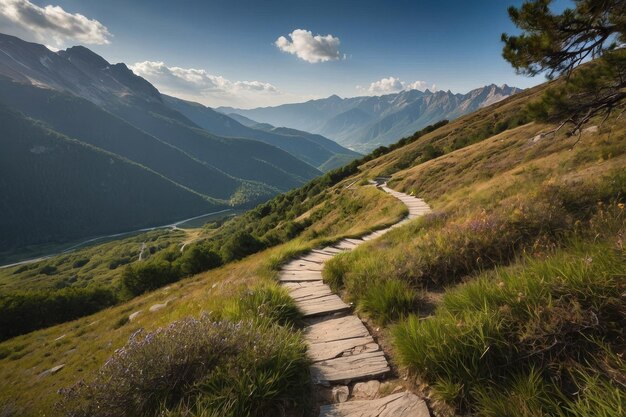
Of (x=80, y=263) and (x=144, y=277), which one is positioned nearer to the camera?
(x=144, y=277)

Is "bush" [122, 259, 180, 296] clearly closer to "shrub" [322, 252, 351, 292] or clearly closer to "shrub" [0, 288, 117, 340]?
"shrub" [0, 288, 117, 340]

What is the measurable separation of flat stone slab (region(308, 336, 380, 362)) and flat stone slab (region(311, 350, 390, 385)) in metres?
0.10

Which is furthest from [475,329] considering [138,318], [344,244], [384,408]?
[138,318]

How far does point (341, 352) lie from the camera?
436 centimetres

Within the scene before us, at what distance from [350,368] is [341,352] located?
15.9 inches

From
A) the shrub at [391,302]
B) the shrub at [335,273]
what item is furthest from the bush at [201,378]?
the shrub at [335,273]

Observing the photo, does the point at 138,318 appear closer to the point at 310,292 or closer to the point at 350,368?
the point at 310,292

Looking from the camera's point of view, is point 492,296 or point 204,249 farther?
point 204,249

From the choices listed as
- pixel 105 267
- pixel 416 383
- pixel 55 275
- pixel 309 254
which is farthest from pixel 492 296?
pixel 55 275

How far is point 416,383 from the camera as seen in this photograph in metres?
3.43

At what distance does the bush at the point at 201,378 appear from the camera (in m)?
3.13

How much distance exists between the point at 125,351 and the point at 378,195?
31.7 m

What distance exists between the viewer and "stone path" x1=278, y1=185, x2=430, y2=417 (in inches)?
125

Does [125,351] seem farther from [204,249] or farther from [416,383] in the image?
[204,249]
